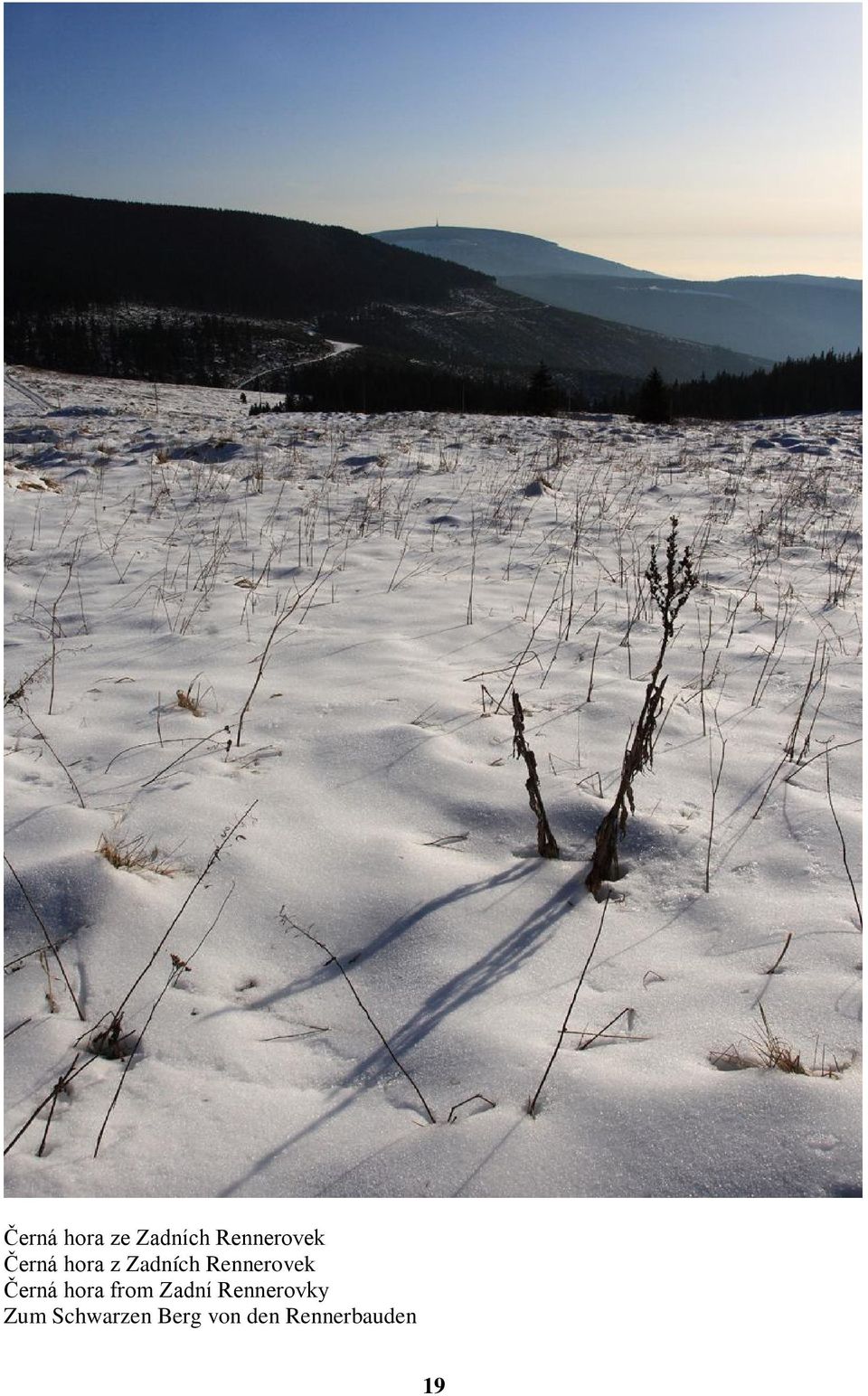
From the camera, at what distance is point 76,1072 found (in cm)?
141

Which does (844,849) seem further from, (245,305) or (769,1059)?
(245,305)

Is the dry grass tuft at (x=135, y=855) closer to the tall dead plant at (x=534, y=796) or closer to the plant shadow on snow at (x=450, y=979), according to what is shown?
the plant shadow on snow at (x=450, y=979)

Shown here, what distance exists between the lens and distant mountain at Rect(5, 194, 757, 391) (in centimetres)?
6181

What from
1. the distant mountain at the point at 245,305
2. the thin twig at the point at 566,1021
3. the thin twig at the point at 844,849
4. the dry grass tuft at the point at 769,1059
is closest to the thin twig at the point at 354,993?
the thin twig at the point at 566,1021

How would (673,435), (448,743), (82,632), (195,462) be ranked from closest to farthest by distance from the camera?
(448,743) → (82,632) → (195,462) → (673,435)

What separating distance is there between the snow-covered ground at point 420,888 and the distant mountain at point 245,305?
59.5 meters

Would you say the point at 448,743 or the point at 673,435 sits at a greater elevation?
the point at 673,435

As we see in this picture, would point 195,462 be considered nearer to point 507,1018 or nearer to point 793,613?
point 793,613

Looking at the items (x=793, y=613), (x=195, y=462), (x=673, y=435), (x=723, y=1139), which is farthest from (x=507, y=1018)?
(x=673, y=435)

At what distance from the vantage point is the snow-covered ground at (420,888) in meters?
1.31

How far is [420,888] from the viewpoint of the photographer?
75.9 inches

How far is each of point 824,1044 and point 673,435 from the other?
1446cm

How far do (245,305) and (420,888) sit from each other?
99.7 meters

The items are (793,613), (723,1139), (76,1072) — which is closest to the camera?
(723,1139)
